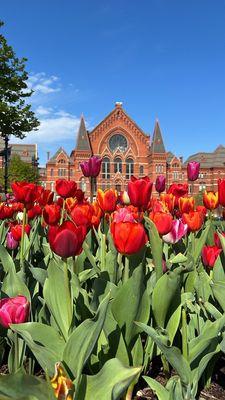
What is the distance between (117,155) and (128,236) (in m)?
54.3

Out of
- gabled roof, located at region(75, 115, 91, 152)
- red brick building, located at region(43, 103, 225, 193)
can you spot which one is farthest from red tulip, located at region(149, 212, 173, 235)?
gabled roof, located at region(75, 115, 91, 152)

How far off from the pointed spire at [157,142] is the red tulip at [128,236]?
55383 millimetres

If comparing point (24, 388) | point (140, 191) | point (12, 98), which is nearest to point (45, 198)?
point (140, 191)

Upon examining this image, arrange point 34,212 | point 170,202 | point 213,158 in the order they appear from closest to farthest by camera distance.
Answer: point 170,202
point 34,212
point 213,158

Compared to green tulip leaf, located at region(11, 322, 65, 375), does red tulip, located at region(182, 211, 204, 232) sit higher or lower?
higher

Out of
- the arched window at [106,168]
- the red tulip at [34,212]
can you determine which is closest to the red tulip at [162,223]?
the red tulip at [34,212]

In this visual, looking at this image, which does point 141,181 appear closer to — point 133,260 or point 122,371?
point 133,260

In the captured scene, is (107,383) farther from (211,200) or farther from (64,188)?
(211,200)

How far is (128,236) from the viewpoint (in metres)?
1.49

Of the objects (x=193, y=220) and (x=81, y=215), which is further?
(x=193, y=220)

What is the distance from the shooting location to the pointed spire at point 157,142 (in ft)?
185

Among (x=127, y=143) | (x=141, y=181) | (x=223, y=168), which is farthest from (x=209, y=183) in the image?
(x=141, y=181)

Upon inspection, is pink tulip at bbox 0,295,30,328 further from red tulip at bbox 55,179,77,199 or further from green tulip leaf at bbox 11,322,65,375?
red tulip at bbox 55,179,77,199

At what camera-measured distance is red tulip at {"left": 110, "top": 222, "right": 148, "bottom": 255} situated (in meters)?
1.48
